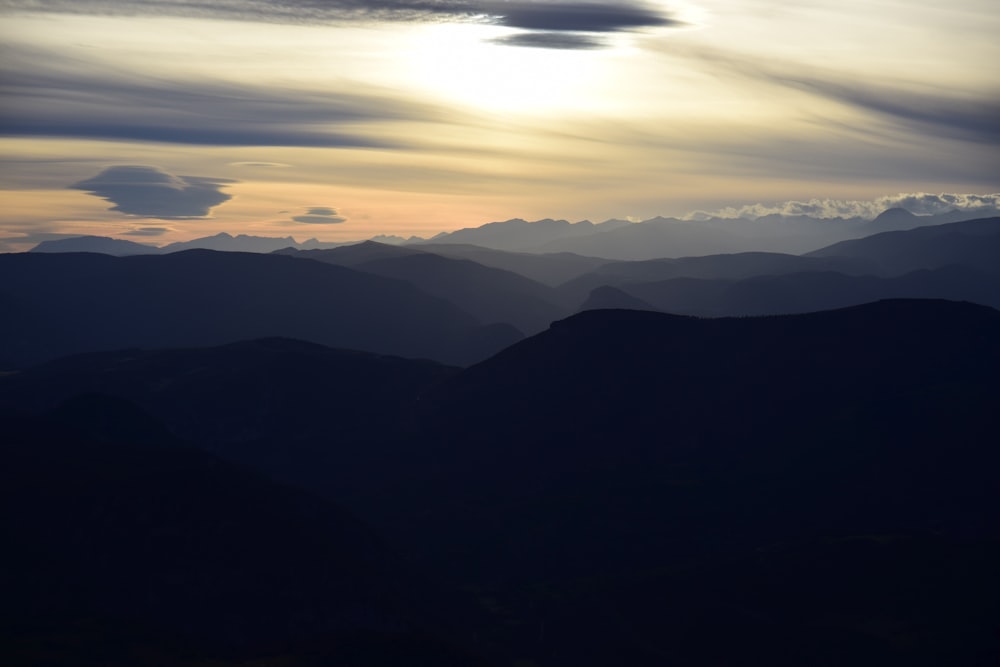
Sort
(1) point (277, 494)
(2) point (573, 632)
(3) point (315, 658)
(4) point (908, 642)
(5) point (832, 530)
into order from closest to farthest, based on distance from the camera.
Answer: (3) point (315, 658)
(4) point (908, 642)
(2) point (573, 632)
(1) point (277, 494)
(5) point (832, 530)

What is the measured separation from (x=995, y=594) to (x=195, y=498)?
11261cm

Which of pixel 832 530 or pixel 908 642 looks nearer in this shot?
pixel 908 642

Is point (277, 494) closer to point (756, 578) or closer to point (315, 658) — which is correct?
point (315, 658)

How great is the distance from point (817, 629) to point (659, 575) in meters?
30.4

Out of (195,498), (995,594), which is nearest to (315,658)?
(195,498)

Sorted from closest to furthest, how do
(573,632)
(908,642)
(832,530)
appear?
(908,642) < (573,632) < (832,530)

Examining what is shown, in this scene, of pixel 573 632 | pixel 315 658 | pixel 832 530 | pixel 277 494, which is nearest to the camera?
pixel 315 658

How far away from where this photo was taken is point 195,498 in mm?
150750

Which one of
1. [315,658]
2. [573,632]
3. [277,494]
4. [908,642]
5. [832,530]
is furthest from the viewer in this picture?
[832,530]

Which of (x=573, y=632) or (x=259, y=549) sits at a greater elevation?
(x=259, y=549)

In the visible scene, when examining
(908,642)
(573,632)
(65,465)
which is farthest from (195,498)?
(908,642)

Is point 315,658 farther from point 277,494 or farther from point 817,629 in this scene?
point 817,629

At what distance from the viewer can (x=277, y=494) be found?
158 meters

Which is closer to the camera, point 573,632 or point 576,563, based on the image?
point 573,632
